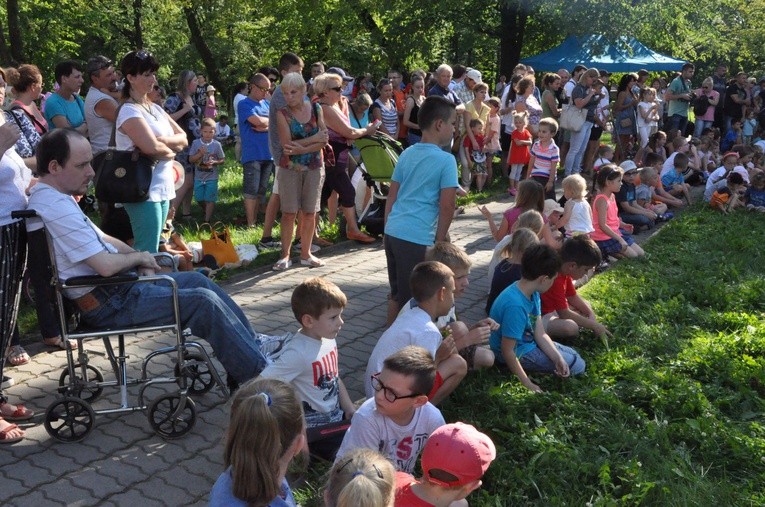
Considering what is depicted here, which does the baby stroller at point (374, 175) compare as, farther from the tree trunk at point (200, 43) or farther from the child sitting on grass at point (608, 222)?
the tree trunk at point (200, 43)

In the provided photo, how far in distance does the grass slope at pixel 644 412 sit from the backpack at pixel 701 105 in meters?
13.6

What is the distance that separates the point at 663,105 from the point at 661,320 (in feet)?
48.6

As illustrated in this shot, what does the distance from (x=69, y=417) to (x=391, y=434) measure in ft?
5.91

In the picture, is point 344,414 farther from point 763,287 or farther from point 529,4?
point 529,4

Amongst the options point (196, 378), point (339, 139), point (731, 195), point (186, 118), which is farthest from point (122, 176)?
point (731, 195)

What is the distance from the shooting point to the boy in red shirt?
19.7ft

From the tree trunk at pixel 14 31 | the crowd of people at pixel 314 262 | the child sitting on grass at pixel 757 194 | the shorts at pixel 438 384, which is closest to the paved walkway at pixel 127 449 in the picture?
the crowd of people at pixel 314 262

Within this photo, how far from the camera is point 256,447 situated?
263cm

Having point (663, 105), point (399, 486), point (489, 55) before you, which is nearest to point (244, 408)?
point (399, 486)

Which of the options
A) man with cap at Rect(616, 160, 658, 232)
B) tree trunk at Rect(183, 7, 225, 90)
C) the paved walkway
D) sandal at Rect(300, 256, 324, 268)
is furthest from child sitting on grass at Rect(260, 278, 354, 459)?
tree trunk at Rect(183, 7, 225, 90)

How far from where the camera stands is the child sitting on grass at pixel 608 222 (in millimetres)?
8609

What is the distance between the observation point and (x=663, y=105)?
19.9 meters

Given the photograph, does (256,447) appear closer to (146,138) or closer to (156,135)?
(146,138)

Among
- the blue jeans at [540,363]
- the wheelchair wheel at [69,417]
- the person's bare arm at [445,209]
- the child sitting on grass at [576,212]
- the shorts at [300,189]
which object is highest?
the person's bare arm at [445,209]
